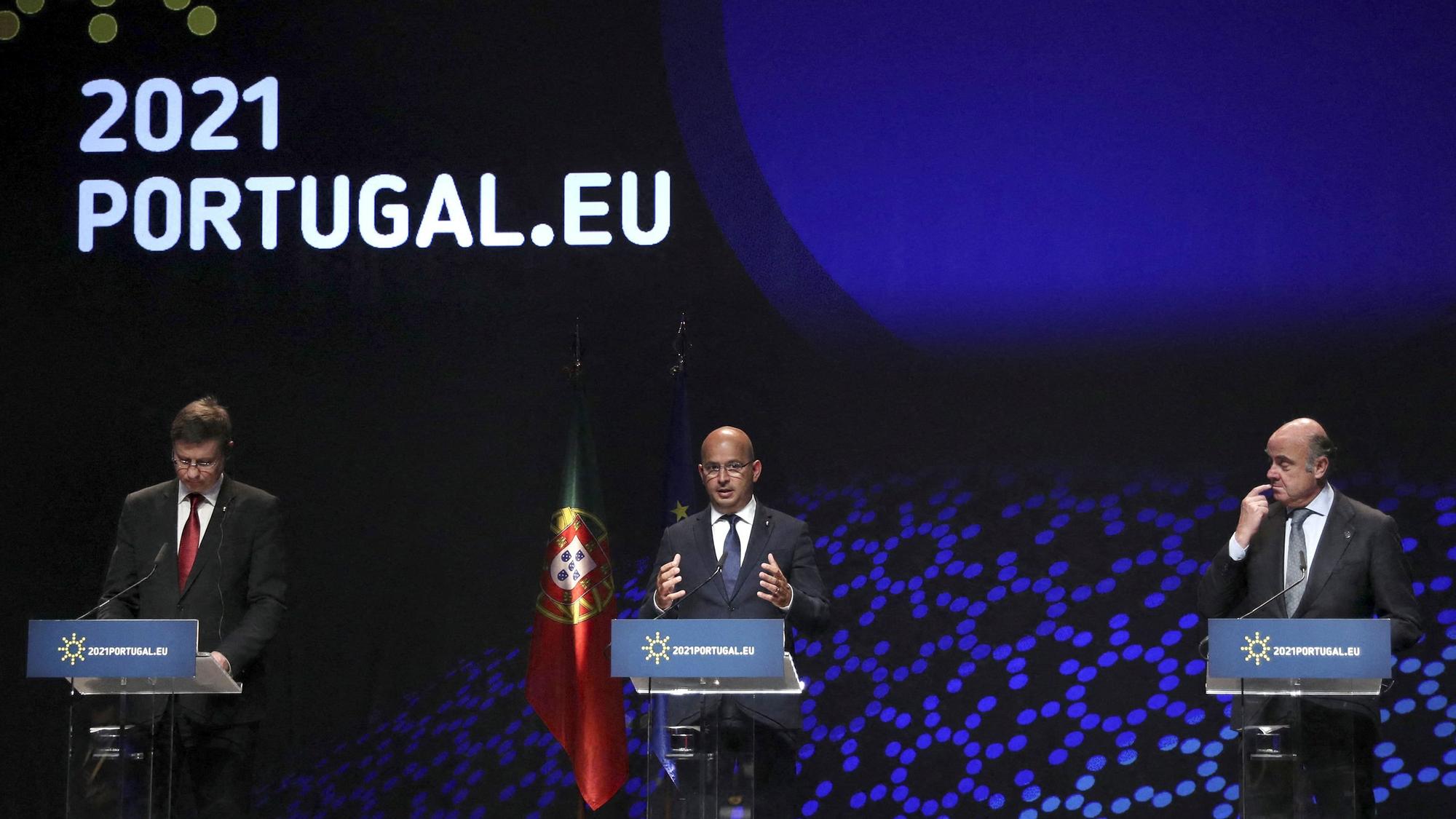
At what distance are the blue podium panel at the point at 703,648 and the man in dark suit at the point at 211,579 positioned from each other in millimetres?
1365

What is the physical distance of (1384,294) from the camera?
6172 millimetres

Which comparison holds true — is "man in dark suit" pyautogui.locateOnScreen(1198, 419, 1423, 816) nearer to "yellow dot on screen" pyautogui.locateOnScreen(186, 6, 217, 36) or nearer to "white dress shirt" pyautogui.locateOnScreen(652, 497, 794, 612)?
"white dress shirt" pyautogui.locateOnScreen(652, 497, 794, 612)

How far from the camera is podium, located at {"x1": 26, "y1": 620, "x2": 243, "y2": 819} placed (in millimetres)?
4062

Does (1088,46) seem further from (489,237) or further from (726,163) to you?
(489,237)

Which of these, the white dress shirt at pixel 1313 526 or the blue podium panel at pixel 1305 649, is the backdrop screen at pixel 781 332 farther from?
the blue podium panel at pixel 1305 649

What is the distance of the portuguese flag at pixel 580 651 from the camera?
19.4 ft

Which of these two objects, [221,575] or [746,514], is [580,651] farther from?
[221,575]

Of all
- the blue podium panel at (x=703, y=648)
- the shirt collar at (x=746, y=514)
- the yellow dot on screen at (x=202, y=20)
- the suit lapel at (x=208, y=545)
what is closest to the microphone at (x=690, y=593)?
the shirt collar at (x=746, y=514)

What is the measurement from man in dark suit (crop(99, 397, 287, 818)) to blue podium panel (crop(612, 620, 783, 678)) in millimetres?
1365

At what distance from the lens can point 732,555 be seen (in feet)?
16.7

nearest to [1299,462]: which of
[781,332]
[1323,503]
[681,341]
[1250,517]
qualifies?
[1323,503]

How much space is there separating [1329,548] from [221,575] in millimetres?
3345

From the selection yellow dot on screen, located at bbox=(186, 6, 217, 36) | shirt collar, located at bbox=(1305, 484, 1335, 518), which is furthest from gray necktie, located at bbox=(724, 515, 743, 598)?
yellow dot on screen, located at bbox=(186, 6, 217, 36)

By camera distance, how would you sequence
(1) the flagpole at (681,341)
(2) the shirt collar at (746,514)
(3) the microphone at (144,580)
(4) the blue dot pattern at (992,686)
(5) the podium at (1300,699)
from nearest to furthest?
(5) the podium at (1300,699) < (3) the microphone at (144,580) < (2) the shirt collar at (746,514) < (4) the blue dot pattern at (992,686) < (1) the flagpole at (681,341)
